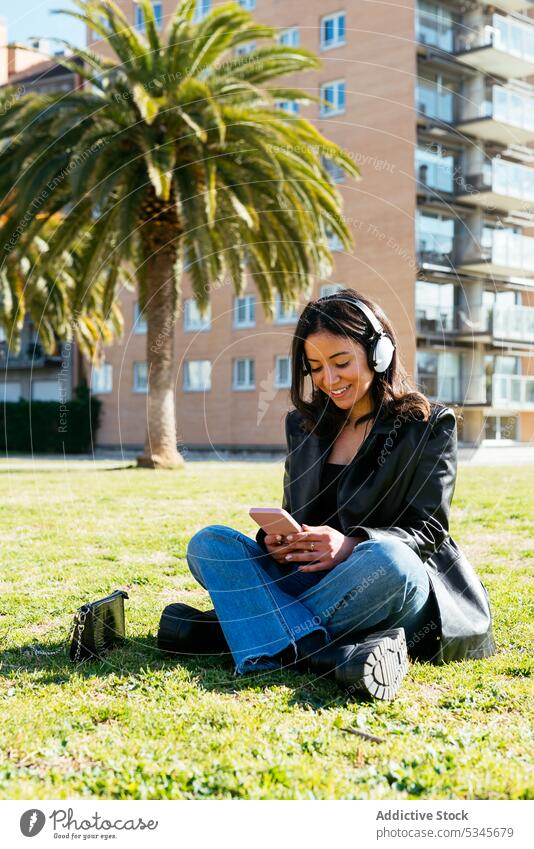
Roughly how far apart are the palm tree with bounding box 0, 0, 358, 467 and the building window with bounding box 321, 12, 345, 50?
Answer: 16.5 metres

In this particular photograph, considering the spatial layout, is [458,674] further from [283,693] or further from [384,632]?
[283,693]

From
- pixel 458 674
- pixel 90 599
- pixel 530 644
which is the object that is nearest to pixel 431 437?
pixel 458 674

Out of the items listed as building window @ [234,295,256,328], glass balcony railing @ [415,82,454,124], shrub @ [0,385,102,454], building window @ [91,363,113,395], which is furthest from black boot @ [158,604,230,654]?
building window @ [91,363,113,395]

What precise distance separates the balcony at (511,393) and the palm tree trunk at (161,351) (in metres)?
14.3

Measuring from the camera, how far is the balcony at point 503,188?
30438mm

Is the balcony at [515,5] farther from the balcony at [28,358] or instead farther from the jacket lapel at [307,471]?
the jacket lapel at [307,471]

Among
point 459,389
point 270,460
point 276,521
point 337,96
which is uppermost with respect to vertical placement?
point 337,96

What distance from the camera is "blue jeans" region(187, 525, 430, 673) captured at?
3621 mm

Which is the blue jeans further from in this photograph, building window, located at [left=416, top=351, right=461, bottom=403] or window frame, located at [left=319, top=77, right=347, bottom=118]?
window frame, located at [left=319, top=77, right=347, bottom=118]

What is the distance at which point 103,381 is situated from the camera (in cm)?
4325

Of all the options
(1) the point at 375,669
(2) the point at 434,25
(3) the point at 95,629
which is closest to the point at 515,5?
(2) the point at 434,25

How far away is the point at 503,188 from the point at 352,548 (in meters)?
29.2

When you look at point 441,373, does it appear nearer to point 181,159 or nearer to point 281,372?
point 281,372

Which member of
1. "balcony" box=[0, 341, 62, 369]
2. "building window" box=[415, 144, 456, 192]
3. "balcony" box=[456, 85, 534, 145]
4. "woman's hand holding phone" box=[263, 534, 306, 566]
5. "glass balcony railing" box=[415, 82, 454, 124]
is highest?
"glass balcony railing" box=[415, 82, 454, 124]
